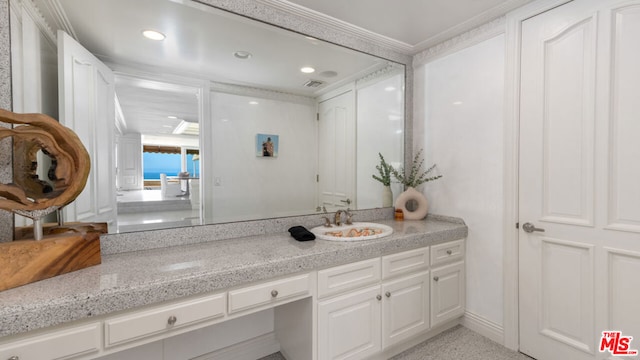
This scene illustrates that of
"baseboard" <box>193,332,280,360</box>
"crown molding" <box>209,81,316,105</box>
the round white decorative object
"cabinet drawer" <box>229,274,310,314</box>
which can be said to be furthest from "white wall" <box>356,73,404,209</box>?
"baseboard" <box>193,332,280,360</box>

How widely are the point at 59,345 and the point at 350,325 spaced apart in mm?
1324

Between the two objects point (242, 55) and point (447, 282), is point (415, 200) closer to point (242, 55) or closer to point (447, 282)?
point (447, 282)

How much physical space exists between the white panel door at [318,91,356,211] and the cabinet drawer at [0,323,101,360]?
5.10 feet

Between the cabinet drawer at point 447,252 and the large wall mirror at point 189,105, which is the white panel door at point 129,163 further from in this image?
the cabinet drawer at point 447,252

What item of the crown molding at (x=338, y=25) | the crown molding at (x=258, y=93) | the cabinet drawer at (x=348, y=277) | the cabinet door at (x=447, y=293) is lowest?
the cabinet door at (x=447, y=293)

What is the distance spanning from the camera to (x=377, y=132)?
8.61ft

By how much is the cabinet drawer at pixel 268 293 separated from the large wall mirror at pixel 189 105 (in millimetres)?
624

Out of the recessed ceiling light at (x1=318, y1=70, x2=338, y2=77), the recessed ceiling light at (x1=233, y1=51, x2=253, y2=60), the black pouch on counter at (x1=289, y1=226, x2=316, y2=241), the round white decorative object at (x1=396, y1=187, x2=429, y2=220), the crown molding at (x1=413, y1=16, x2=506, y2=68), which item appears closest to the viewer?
the black pouch on counter at (x1=289, y1=226, x2=316, y2=241)

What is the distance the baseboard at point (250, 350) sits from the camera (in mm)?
1771

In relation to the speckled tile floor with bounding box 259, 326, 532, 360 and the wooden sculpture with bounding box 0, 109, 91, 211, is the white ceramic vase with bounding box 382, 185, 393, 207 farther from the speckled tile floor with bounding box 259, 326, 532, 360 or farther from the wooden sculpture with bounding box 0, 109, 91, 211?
the wooden sculpture with bounding box 0, 109, 91, 211

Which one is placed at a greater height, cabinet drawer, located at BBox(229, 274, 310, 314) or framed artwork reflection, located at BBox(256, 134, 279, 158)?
framed artwork reflection, located at BBox(256, 134, 279, 158)

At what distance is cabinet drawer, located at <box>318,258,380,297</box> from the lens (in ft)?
5.11

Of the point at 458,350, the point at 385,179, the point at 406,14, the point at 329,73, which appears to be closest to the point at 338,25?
the point at 329,73

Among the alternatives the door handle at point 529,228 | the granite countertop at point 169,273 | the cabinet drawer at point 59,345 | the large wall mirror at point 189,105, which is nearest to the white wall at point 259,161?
the large wall mirror at point 189,105
